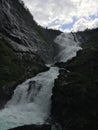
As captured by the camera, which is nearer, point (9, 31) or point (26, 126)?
point (26, 126)

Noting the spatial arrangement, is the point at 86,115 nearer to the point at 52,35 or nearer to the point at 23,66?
the point at 23,66

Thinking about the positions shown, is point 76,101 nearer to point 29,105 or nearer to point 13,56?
point 29,105

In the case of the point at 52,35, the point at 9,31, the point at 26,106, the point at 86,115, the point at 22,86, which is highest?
the point at 52,35

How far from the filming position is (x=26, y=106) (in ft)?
212

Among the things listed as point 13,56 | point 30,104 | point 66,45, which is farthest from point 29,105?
point 66,45

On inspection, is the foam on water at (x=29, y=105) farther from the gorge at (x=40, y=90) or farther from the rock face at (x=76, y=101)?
the rock face at (x=76, y=101)

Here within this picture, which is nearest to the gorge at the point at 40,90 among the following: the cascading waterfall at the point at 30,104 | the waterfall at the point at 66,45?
the cascading waterfall at the point at 30,104

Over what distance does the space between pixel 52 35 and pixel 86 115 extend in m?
137

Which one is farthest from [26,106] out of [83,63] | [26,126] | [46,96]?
[83,63]

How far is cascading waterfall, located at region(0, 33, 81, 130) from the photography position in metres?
56.8

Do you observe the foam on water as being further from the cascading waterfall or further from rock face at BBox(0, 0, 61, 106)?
rock face at BBox(0, 0, 61, 106)

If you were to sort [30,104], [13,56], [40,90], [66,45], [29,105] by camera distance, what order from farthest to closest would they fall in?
[66,45] < [13,56] < [40,90] < [30,104] < [29,105]

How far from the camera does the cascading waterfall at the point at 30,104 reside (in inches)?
2238

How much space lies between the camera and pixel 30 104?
65438 millimetres
